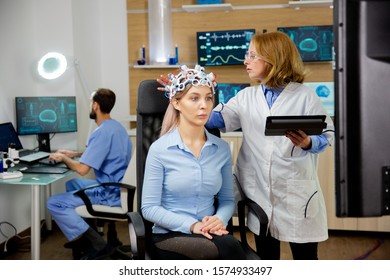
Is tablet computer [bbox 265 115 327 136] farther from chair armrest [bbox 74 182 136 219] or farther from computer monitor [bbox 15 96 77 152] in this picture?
computer monitor [bbox 15 96 77 152]

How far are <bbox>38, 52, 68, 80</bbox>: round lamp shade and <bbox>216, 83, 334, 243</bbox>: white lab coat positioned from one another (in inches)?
72.0

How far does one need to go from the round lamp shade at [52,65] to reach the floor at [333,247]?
104 centimetres

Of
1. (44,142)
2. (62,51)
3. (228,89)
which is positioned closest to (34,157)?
(44,142)

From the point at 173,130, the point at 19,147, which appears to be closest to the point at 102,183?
the point at 19,147

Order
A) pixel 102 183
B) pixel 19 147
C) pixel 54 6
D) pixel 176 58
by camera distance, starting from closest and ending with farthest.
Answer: pixel 102 183
pixel 19 147
pixel 54 6
pixel 176 58

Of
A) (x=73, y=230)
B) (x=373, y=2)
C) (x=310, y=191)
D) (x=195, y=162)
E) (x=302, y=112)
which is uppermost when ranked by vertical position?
(x=373, y=2)

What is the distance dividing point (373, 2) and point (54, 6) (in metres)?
3.17

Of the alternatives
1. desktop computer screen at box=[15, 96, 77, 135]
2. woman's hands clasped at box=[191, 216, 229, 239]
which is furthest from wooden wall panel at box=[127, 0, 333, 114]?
woman's hands clasped at box=[191, 216, 229, 239]

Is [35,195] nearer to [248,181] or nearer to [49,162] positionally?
[49,162]

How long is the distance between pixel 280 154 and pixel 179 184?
347mm

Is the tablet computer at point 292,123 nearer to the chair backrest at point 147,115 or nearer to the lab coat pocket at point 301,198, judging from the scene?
the lab coat pocket at point 301,198

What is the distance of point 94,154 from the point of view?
272cm
